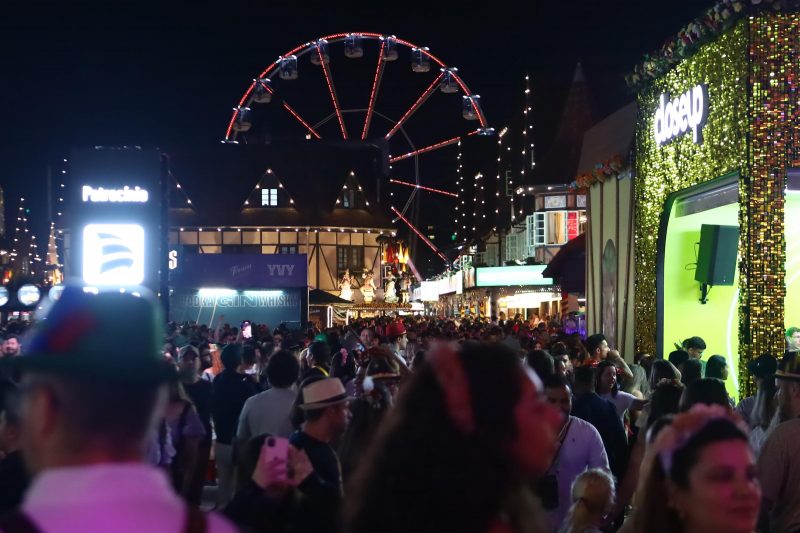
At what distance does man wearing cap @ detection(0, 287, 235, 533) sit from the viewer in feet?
6.84

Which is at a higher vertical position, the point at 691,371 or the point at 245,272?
the point at 245,272

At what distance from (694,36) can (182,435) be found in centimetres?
868

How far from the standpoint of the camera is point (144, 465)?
7.14 ft

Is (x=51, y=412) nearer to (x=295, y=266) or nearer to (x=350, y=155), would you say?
(x=295, y=266)

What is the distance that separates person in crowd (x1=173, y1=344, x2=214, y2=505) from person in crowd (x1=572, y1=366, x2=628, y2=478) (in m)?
2.82

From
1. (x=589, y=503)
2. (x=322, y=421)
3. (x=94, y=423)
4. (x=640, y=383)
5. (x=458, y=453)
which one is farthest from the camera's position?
(x=640, y=383)

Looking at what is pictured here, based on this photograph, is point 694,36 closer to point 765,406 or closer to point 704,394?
point 765,406

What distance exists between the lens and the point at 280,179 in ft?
196

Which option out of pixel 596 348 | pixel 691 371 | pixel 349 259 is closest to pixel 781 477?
pixel 691 371

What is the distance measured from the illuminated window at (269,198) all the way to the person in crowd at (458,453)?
2255 inches

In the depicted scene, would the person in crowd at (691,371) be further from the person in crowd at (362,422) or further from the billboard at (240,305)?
the billboard at (240,305)

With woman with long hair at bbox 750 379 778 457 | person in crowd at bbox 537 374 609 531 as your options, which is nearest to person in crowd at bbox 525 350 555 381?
person in crowd at bbox 537 374 609 531

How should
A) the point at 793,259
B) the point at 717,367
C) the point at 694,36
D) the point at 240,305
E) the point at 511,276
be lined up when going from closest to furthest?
the point at 717,367 < the point at 694,36 < the point at 793,259 < the point at 240,305 < the point at 511,276

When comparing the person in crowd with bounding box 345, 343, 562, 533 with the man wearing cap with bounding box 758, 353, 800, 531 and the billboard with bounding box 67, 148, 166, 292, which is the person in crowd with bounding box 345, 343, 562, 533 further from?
the billboard with bounding box 67, 148, 166, 292
